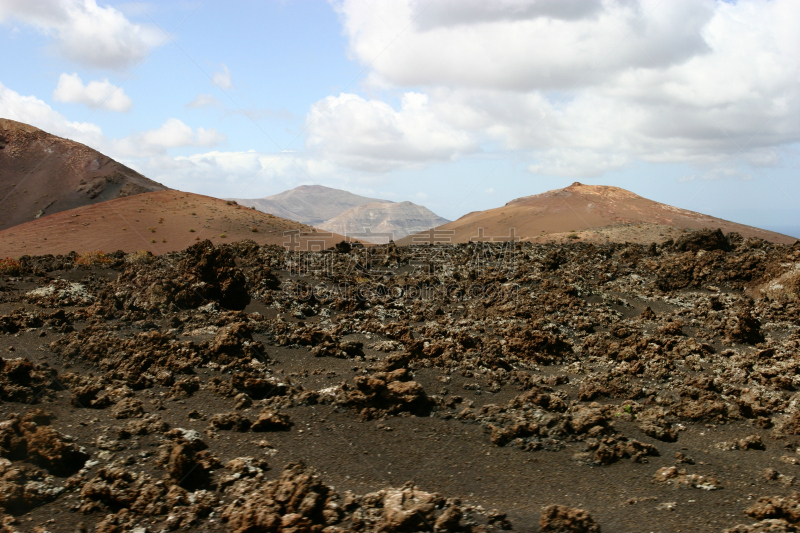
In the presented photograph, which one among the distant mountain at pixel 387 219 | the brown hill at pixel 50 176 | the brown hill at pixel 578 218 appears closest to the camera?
the brown hill at pixel 578 218

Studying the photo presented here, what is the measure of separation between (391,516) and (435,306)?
785 cm

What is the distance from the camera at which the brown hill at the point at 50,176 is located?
52969 mm

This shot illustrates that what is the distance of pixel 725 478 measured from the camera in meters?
4.47

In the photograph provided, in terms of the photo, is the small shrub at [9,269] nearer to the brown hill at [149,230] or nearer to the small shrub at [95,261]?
the small shrub at [95,261]

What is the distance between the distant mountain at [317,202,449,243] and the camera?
148 m

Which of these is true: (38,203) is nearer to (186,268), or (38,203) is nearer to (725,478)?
(186,268)

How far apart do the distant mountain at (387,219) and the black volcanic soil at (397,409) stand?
130m

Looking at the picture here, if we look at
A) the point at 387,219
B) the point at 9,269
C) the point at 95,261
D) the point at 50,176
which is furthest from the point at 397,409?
the point at 387,219

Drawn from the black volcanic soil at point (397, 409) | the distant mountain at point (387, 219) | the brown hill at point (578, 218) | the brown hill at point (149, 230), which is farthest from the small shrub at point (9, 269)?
the distant mountain at point (387, 219)

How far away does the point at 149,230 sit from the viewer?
3375cm

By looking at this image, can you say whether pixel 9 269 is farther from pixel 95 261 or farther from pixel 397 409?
pixel 397 409

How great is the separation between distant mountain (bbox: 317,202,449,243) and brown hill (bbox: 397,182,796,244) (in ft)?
317

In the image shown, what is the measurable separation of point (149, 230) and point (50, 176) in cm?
3246

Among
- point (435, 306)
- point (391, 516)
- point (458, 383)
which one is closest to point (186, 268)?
point (435, 306)
